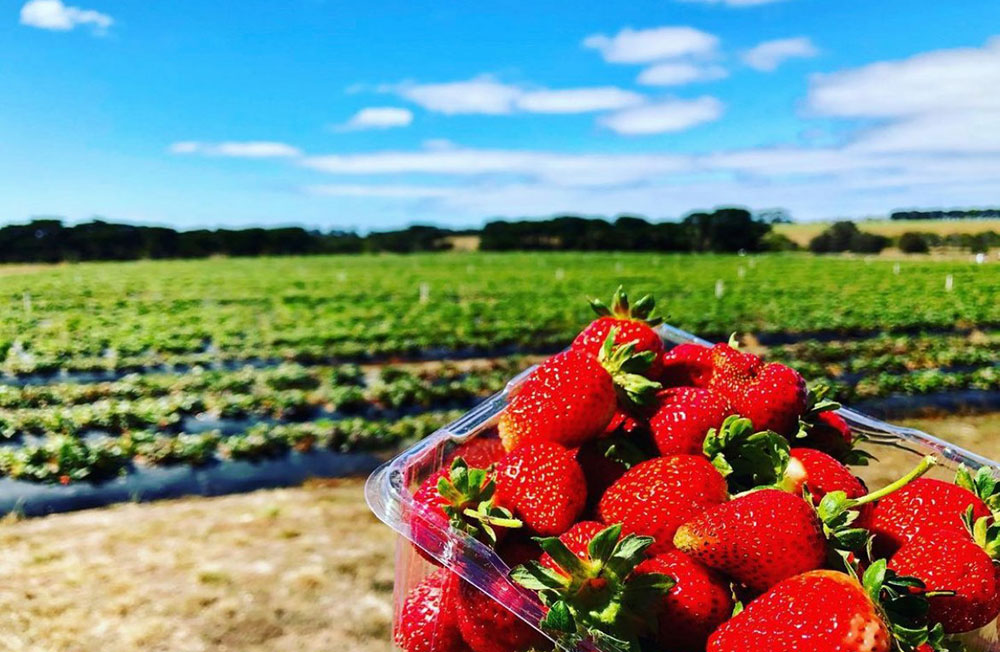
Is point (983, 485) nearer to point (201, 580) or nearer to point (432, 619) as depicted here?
point (432, 619)

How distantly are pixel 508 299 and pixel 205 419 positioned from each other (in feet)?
45.6

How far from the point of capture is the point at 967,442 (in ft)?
22.7

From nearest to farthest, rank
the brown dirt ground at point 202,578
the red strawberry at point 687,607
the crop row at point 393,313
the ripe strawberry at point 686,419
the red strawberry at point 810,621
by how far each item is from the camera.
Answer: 1. the red strawberry at point 810,621
2. the red strawberry at point 687,607
3. the ripe strawberry at point 686,419
4. the brown dirt ground at point 202,578
5. the crop row at point 393,313

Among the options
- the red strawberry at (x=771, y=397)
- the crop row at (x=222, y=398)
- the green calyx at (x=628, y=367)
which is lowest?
the crop row at (x=222, y=398)

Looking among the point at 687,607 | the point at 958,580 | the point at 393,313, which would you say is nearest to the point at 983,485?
the point at 958,580

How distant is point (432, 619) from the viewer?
1.34 m

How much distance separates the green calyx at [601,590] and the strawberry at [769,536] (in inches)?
5.8

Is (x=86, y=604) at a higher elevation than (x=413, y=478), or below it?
below

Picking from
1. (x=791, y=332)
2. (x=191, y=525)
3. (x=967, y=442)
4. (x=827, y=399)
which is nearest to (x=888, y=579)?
(x=827, y=399)

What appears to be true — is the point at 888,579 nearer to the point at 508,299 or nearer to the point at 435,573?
the point at 435,573

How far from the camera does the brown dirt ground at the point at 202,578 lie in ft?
11.3

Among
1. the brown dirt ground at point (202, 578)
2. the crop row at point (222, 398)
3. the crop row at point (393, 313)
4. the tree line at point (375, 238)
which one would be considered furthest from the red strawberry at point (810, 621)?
the tree line at point (375, 238)

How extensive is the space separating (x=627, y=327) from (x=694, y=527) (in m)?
0.54

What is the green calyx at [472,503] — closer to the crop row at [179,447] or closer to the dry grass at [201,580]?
the dry grass at [201,580]
